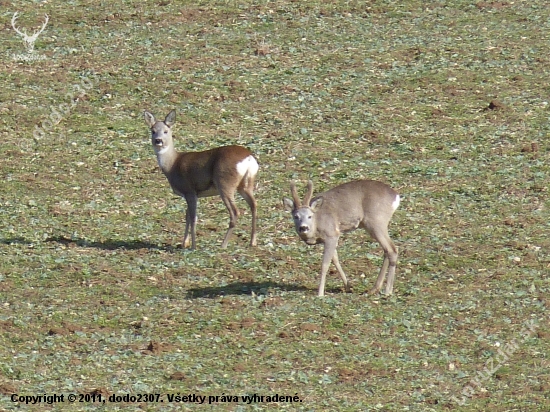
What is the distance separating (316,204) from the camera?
11461 mm

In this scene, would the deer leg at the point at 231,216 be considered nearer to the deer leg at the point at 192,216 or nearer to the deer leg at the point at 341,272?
the deer leg at the point at 192,216

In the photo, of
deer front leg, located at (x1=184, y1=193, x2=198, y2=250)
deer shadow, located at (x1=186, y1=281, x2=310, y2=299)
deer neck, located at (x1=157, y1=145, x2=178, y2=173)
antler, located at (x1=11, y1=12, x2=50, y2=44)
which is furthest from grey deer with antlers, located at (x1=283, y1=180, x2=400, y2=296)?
antler, located at (x1=11, y1=12, x2=50, y2=44)

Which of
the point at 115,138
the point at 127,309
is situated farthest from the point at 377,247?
the point at 115,138

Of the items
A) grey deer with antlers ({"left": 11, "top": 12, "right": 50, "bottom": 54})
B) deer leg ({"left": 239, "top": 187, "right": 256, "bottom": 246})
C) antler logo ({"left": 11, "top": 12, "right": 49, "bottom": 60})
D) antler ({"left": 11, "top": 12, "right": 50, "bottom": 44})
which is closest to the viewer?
deer leg ({"left": 239, "top": 187, "right": 256, "bottom": 246})

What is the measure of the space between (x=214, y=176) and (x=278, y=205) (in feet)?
5.21

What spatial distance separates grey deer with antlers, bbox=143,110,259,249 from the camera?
1305 centimetres

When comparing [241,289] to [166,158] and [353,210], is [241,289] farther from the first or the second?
[166,158]

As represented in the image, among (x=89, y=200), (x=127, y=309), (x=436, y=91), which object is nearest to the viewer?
(x=127, y=309)

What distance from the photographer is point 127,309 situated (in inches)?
435

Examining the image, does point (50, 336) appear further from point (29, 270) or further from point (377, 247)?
point (377, 247)

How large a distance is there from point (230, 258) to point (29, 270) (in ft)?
6.94

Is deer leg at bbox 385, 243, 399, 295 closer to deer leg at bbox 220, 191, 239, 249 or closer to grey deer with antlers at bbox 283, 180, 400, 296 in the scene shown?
grey deer with antlers at bbox 283, 180, 400, 296

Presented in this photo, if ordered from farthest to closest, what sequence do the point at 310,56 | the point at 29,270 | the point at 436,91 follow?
the point at 310,56 → the point at 436,91 → the point at 29,270

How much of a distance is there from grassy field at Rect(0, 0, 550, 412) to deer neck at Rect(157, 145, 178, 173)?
0.72 meters
